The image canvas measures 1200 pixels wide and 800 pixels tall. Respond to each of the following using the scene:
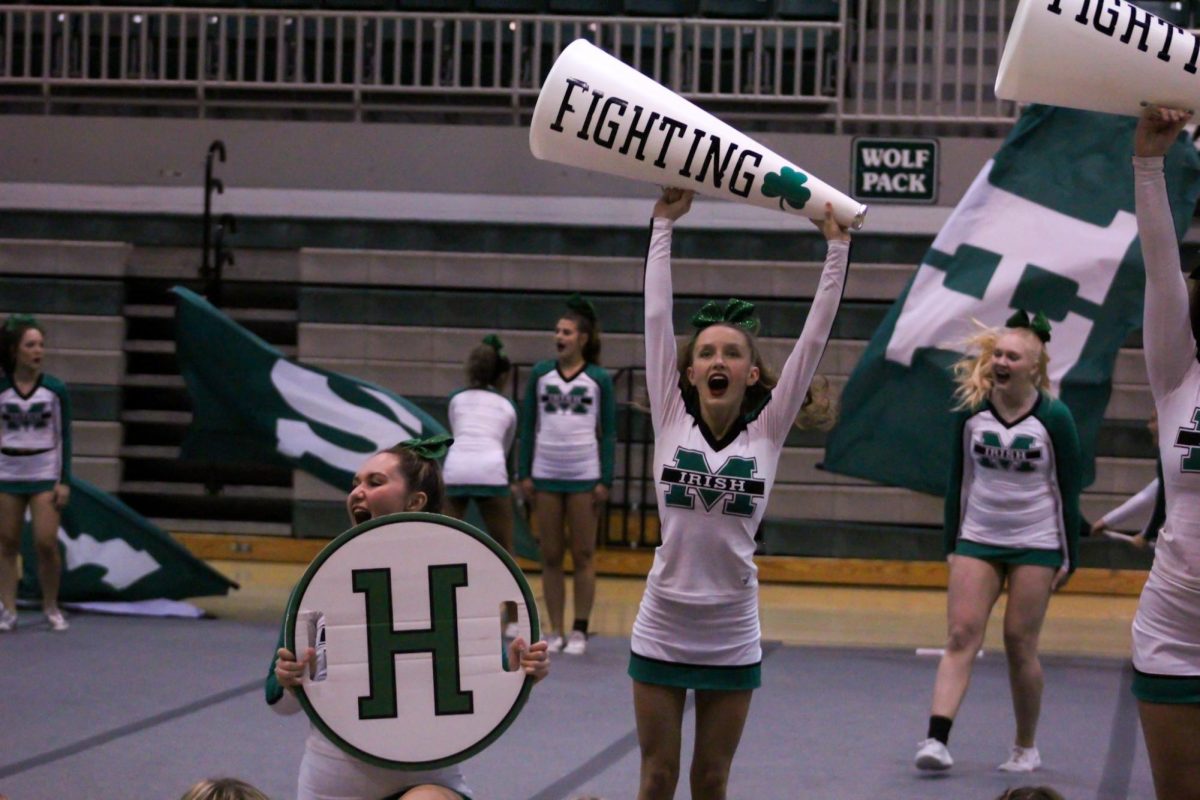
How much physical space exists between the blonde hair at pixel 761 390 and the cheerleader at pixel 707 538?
81 mm

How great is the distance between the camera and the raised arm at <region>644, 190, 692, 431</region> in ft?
11.1

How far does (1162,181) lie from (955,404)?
15.7 ft

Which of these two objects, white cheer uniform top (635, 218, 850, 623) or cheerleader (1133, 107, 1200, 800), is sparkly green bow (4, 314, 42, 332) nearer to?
white cheer uniform top (635, 218, 850, 623)

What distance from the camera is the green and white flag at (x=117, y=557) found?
8.06 meters

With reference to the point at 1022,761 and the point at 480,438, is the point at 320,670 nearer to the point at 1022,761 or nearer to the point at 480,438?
the point at 1022,761

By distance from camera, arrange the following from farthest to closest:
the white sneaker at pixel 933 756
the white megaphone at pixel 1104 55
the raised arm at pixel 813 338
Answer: the white sneaker at pixel 933 756 → the raised arm at pixel 813 338 → the white megaphone at pixel 1104 55

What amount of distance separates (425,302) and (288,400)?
9.98ft

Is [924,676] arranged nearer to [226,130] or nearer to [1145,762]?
[1145,762]

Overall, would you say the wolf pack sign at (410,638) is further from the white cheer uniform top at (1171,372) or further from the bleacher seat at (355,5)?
the bleacher seat at (355,5)

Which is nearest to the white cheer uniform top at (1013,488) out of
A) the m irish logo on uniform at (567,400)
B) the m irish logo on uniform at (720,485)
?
the m irish logo on uniform at (720,485)

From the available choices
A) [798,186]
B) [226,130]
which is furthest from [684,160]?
[226,130]

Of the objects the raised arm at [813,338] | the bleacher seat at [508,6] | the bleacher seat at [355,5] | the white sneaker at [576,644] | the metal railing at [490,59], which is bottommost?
the white sneaker at [576,644]

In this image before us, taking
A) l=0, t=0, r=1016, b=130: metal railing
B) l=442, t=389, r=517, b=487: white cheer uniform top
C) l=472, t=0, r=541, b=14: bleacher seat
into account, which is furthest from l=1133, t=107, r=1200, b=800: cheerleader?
l=472, t=0, r=541, b=14: bleacher seat

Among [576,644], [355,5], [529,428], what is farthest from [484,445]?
[355,5]
